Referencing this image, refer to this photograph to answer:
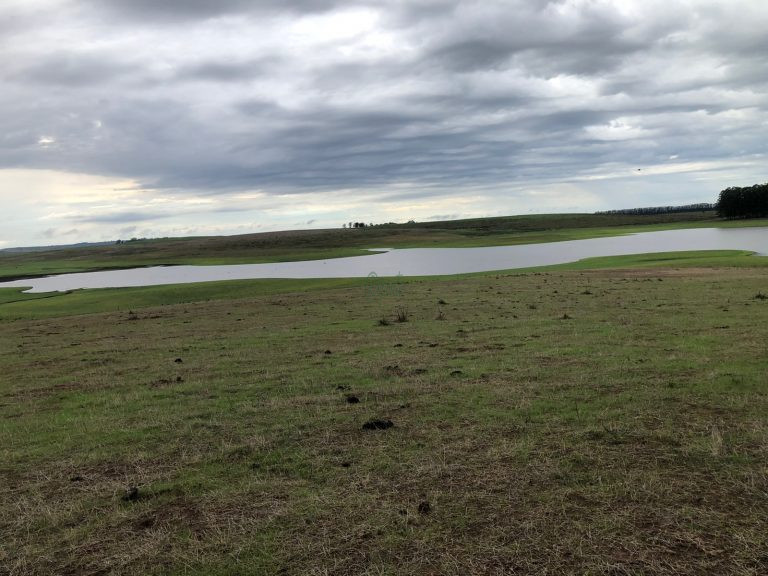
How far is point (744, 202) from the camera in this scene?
155250mm

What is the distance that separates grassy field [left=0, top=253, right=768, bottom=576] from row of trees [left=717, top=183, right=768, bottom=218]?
163 m

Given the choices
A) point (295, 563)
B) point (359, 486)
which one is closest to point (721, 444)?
point (359, 486)

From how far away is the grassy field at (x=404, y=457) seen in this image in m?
5.28

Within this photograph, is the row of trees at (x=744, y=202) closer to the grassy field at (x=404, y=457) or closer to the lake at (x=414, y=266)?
the lake at (x=414, y=266)

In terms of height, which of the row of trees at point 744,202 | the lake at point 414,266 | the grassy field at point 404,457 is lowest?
the grassy field at point 404,457

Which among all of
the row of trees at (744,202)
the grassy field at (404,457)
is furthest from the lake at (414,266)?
the row of trees at (744,202)

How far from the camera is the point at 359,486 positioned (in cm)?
664

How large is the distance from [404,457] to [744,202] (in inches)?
7111

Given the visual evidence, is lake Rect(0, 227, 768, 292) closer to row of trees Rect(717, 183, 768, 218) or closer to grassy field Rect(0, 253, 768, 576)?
grassy field Rect(0, 253, 768, 576)

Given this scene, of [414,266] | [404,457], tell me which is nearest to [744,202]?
[414,266]

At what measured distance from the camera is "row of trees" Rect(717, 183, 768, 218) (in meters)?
150

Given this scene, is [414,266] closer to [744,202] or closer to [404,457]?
[404,457]

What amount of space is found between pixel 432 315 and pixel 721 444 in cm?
1626

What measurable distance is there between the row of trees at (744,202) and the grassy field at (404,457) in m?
163
